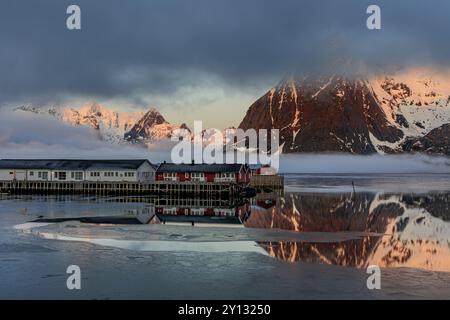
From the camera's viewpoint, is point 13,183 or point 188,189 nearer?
point 188,189

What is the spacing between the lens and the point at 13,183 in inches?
3570

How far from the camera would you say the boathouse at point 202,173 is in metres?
87.2

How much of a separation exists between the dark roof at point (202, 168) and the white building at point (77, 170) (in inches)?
160

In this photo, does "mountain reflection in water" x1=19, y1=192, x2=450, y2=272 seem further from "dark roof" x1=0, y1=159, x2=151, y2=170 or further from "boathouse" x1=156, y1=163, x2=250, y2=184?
"dark roof" x1=0, y1=159, x2=151, y2=170

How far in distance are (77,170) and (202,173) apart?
20.6 m

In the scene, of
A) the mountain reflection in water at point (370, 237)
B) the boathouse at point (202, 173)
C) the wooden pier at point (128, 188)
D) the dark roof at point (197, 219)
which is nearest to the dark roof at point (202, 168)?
the boathouse at point (202, 173)

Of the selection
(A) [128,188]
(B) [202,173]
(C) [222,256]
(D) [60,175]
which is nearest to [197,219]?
A: (C) [222,256]

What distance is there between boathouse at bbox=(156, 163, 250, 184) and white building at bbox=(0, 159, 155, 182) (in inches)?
152

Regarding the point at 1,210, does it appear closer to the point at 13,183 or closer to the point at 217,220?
the point at 217,220

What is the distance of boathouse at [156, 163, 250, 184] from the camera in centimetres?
8725

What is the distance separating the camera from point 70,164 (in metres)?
92.9
